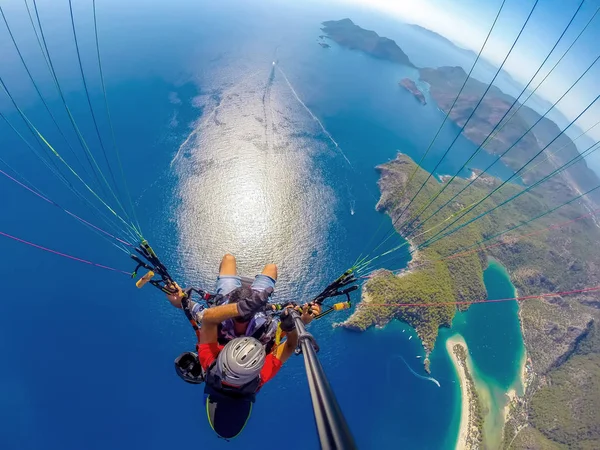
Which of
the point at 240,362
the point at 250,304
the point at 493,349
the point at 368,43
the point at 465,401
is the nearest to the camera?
the point at 240,362

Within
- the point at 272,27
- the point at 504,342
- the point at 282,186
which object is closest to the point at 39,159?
the point at 282,186

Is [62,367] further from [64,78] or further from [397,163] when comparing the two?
[64,78]

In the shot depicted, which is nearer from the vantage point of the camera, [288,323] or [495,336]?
[288,323]

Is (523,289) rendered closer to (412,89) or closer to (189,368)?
(189,368)

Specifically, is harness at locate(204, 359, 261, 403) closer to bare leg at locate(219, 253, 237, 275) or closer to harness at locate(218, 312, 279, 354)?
harness at locate(218, 312, 279, 354)

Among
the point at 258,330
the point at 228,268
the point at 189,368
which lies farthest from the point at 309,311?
the point at 228,268

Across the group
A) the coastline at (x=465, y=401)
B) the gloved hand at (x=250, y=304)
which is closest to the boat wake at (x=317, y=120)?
the coastline at (x=465, y=401)

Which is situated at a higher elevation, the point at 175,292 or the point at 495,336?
the point at 175,292
